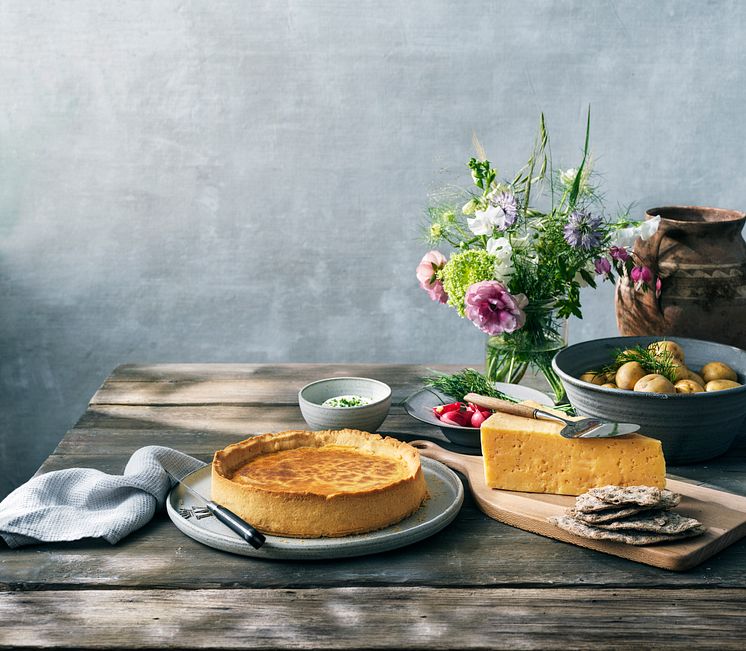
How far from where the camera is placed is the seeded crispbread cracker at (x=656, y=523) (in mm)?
1156

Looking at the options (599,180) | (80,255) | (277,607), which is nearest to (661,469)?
(277,607)

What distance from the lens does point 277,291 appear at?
3359mm

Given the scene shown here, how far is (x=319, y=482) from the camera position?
4.23ft

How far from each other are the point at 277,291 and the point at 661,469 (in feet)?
7.34

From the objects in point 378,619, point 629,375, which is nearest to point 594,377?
point 629,375

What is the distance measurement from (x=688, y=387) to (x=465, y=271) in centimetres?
45

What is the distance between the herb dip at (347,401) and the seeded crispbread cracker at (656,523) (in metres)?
0.57

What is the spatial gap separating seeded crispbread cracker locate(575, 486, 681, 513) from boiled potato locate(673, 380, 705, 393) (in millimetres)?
292

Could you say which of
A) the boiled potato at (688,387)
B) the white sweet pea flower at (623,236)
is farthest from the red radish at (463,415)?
the white sweet pea flower at (623,236)

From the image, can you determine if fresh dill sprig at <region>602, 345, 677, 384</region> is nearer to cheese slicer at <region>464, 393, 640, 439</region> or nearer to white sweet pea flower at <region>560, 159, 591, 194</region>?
cheese slicer at <region>464, 393, 640, 439</region>

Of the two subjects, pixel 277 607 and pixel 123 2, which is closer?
pixel 277 607

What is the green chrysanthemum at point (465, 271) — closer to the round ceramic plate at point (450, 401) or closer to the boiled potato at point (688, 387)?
the round ceramic plate at point (450, 401)

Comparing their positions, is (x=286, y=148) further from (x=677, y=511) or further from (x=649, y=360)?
(x=677, y=511)

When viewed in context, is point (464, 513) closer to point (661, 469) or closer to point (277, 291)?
point (661, 469)
